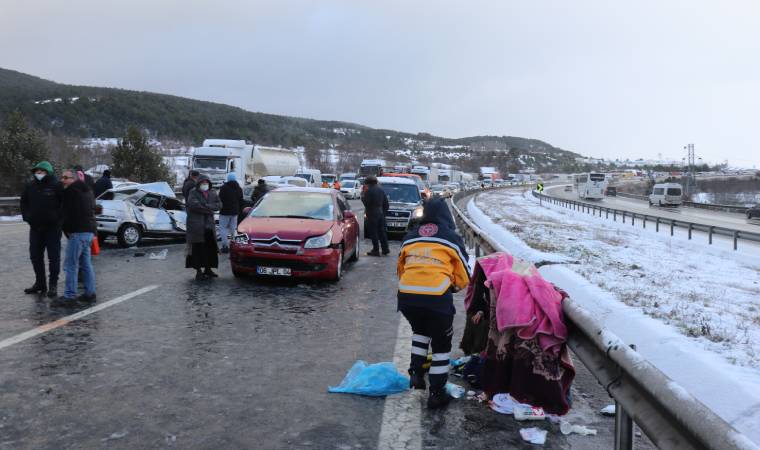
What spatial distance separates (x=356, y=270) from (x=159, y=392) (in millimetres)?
7141

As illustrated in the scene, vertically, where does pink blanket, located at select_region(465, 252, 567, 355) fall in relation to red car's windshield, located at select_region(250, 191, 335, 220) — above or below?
below

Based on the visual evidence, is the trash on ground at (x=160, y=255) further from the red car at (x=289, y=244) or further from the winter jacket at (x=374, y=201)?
the winter jacket at (x=374, y=201)

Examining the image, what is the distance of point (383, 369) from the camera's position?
4.81 m

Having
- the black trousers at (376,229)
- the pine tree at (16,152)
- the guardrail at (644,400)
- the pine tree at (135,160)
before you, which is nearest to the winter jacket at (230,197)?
the black trousers at (376,229)

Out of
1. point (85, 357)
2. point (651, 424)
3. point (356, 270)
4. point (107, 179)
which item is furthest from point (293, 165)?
point (651, 424)

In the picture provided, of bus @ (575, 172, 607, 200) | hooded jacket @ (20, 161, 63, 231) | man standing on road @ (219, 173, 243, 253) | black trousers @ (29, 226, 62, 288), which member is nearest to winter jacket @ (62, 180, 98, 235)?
hooded jacket @ (20, 161, 63, 231)

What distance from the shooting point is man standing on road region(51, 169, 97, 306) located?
7770mm

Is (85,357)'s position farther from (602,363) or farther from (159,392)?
(602,363)

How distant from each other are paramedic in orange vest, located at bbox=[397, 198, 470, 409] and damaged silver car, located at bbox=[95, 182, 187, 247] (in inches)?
431

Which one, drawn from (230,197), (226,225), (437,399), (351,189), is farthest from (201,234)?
(351,189)

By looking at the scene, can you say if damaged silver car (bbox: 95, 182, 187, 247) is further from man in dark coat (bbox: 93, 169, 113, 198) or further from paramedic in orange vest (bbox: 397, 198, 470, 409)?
paramedic in orange vest (bbox: 397, 198, 470, 409)

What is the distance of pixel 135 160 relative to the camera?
1747 inches

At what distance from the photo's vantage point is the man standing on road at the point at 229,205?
1296 cm

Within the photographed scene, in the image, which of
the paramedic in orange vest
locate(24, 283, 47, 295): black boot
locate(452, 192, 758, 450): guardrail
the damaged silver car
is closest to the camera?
locate(452, 192, 758, 450): guardrail
